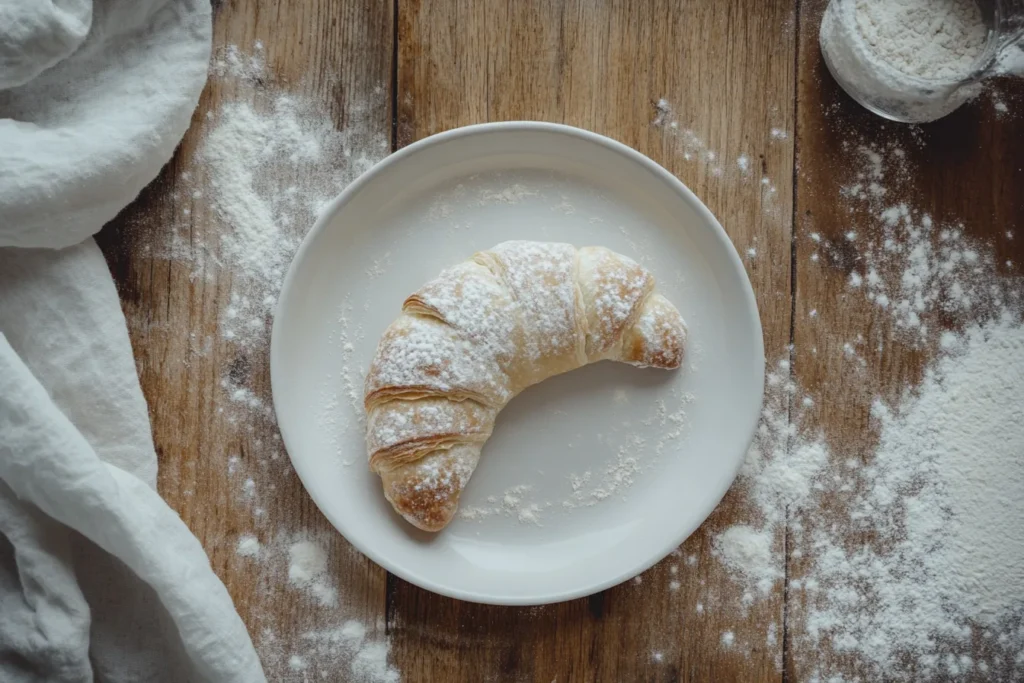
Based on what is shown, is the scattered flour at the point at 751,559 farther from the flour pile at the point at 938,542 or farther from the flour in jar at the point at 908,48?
the flour in jar at the point at 908,48

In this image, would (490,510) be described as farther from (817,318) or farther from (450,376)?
(817,318)

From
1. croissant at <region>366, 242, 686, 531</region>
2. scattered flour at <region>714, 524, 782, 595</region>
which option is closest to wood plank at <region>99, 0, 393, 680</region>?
croissant at <region>366, 242, 686, 531</region>

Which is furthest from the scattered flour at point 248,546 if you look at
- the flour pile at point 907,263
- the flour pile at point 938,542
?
the flour pile at point 907,263

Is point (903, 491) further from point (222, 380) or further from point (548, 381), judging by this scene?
point (222, 380)

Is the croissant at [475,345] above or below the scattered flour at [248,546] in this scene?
above

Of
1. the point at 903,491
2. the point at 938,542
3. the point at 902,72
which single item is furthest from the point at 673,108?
the point at 938,542

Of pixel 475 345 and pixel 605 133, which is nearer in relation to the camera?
pixel 475 345
